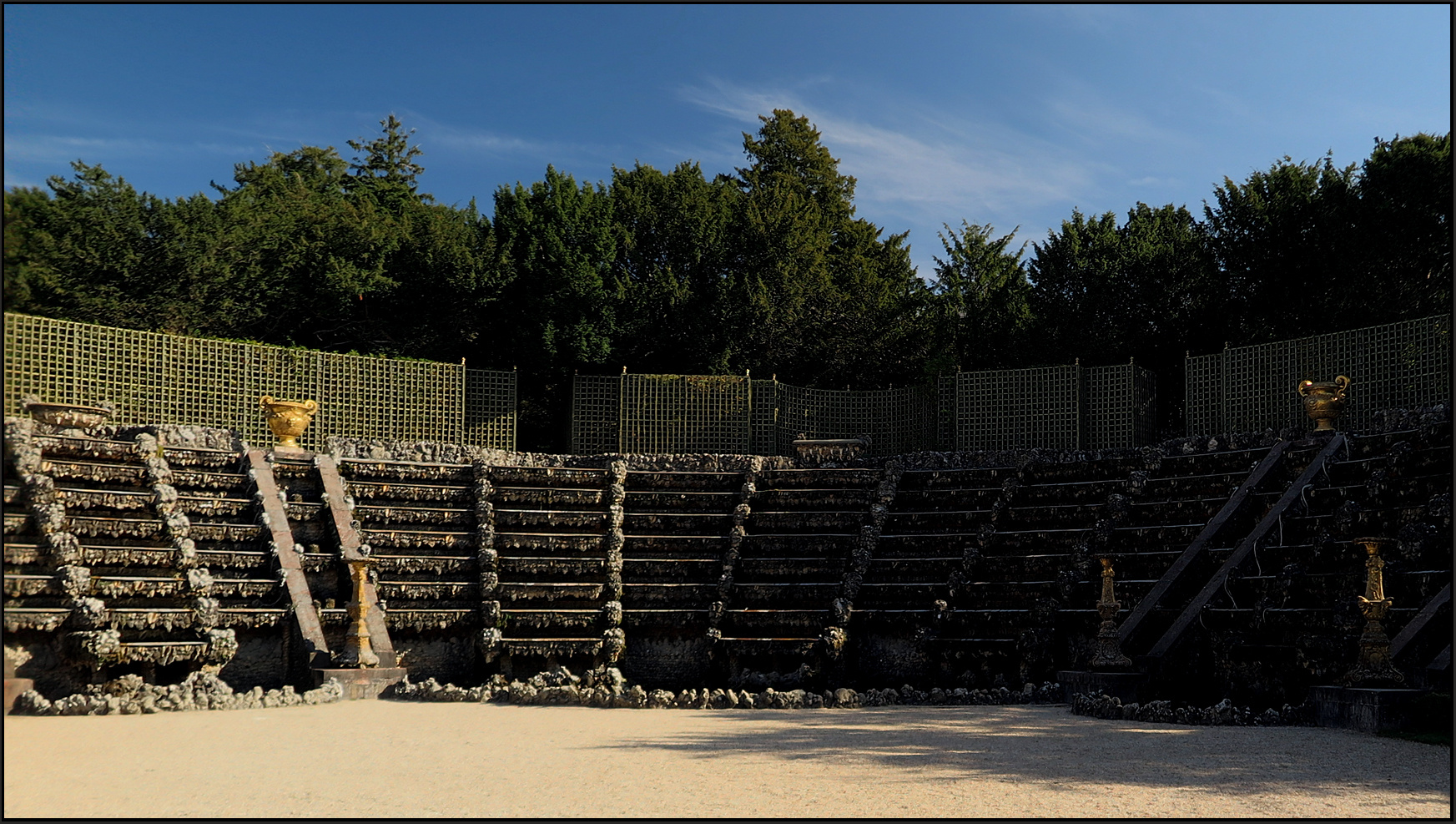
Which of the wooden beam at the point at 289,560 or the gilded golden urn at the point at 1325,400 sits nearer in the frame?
Result: the wooden beam at the point at 289,560

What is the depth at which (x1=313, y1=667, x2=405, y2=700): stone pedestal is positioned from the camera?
62.3ft

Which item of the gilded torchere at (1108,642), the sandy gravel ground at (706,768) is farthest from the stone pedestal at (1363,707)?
the gilded torchere at (1108,642)

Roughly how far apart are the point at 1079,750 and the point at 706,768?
434cm

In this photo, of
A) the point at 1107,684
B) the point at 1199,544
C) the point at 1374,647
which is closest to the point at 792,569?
the point at 1107,684

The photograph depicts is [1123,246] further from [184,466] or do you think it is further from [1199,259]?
[184,466]

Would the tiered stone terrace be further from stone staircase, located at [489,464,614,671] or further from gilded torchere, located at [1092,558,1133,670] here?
gilded torchere, located at [1092,558,1133,670]

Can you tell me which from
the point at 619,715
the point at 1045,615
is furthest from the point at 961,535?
the point at 619,715

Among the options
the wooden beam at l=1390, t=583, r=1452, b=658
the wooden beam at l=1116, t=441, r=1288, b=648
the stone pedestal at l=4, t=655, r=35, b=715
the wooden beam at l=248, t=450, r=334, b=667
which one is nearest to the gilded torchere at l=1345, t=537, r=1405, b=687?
the wooden beam at l=1390, t=583, r=1452, b=658

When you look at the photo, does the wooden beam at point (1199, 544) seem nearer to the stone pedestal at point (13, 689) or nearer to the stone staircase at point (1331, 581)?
the stone staircase at point (1331, 581)

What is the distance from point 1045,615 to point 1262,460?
565cm

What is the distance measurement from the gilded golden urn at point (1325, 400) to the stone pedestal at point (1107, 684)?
7.77 m

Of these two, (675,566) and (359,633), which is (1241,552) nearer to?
(675,566)

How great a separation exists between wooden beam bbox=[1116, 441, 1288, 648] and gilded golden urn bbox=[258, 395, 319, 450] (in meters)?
17.6

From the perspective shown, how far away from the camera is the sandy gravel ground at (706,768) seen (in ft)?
31.1
